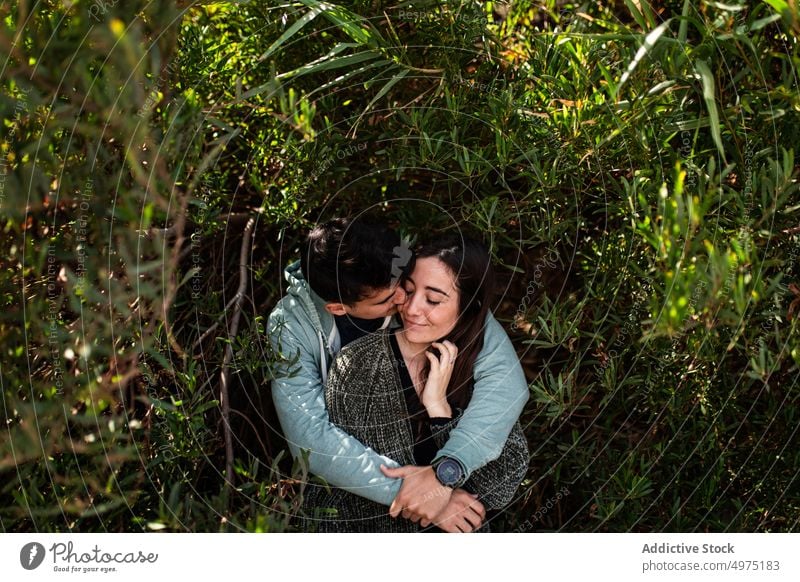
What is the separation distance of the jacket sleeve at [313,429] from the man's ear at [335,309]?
0.04m

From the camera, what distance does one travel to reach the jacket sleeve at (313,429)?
3.17 ft

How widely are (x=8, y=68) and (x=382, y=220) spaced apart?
44cm

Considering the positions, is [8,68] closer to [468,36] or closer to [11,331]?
[11,331]

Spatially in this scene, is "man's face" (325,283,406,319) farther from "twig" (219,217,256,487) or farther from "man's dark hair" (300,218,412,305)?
"twig" (219,217,256,487)

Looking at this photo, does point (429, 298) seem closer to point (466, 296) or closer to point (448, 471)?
point (466, 296)

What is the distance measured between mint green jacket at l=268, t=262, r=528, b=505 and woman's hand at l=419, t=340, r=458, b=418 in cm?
3

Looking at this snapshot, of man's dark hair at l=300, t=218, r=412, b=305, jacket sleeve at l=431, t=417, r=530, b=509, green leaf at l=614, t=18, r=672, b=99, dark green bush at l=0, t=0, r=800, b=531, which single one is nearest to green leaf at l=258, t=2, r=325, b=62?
dark green bush at l=0, t=0, r=800, b=531

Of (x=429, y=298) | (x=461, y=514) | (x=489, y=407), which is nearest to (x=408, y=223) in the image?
(x=429, y=298)

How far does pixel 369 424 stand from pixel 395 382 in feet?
0.19

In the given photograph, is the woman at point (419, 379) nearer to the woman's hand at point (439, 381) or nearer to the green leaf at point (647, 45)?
the woman's hand at point (439, 381)

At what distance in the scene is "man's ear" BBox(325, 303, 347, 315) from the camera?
38.1 inches

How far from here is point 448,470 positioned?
3.21 feet

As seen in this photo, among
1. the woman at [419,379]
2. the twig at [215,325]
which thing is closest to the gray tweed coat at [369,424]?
the woman at [419,379]
